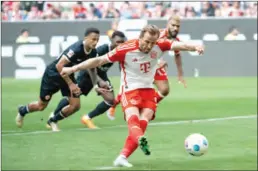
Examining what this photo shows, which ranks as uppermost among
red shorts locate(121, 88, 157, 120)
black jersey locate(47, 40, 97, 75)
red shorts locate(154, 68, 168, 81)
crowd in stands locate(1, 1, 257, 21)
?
crowd in stands locate(1, 1, 257, 21)

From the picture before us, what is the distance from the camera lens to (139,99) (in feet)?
40.0

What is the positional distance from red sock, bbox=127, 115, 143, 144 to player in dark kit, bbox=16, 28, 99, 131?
8.18 feet

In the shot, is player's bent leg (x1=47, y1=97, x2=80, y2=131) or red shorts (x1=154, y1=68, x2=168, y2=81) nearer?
player's bent leg (x1=47, y1=97, x2=80, y2=131)

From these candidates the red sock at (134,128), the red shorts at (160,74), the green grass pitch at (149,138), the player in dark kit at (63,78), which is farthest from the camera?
the red shorts at (160,74)

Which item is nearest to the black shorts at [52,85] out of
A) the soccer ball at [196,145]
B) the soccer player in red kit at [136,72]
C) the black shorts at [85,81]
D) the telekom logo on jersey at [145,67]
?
the black shorts at [85,81]

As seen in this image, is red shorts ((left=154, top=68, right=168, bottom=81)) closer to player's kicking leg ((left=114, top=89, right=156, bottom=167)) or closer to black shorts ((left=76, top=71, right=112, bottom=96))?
black shorts ((left=76, top=71, right=112, bottom=96))

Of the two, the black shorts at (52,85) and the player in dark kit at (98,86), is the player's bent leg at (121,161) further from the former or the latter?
the black shorts at (52,85)

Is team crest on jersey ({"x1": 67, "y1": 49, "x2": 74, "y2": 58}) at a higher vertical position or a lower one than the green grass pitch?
higher

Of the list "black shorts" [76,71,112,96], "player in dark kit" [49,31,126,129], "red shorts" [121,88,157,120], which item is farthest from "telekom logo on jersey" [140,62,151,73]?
"black shorts" [76,71,112,96]

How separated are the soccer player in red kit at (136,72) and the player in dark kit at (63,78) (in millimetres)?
2130

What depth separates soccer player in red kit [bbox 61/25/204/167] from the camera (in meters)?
11.6

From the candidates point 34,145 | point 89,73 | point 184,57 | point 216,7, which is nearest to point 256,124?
point 89,73

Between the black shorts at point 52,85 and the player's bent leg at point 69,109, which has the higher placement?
the black shorts at point 52,85

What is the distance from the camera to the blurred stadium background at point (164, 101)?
13102 millimetres
